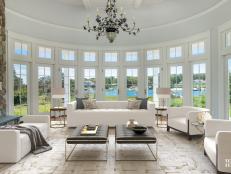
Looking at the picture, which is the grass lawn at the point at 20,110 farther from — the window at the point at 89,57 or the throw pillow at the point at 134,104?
the throw pillow at the point at 134,104

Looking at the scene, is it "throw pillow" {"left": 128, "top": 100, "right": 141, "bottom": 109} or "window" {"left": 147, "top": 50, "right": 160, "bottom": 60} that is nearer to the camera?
"throw pillow" {"left": 128, "top": 100, "right": 141, "bottom": 109}

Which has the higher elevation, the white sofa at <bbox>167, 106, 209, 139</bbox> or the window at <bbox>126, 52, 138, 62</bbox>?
the window at <bbox>126, 52, 138, 62</bbox>

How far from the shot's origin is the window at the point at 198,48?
6.93m

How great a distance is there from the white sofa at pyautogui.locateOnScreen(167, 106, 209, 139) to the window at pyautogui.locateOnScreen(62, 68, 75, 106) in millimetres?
4493

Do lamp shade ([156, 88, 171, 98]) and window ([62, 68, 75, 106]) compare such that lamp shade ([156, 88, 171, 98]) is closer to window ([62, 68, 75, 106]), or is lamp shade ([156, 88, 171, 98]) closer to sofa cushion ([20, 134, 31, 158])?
window ([62, 68, 75, 106])

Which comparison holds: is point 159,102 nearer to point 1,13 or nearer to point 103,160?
point 103,160

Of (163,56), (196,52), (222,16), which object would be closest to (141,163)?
(222,16)

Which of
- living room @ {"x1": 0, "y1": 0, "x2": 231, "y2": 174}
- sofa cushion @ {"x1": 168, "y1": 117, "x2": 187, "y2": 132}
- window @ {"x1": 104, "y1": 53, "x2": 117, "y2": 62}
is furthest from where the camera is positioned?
window @ {"x1": 104, "y1": 53, "x2": 117, "y2": 62}

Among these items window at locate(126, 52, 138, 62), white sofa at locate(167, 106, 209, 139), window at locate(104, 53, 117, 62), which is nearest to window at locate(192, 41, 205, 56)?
white sofa at locate(167, 106, 209, 139)

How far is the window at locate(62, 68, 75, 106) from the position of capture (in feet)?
28.1

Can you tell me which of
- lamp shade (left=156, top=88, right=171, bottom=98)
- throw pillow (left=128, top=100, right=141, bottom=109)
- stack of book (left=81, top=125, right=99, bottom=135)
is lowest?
stack of book (left=81, top=125, right=99, bottom=135)

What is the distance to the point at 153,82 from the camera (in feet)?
28.3

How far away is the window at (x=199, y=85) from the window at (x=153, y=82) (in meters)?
1.58

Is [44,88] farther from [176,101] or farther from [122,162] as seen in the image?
[122,162]
